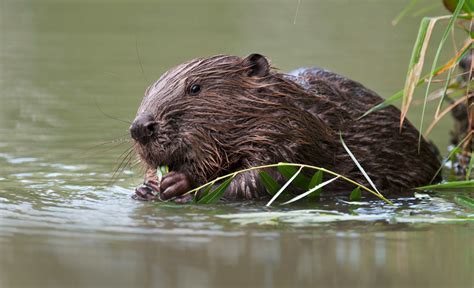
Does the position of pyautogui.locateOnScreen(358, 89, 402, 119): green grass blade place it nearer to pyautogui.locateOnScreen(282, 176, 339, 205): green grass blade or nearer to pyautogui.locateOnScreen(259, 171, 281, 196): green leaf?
pyautogui.locateOnScreen(282, 176, 339, 205): green grass blade

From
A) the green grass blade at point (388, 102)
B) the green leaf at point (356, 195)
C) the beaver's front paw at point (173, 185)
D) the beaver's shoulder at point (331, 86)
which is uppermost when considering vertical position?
the beaver's shoulder at point (331, 86)

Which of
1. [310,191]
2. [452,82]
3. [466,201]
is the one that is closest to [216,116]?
[310,191]

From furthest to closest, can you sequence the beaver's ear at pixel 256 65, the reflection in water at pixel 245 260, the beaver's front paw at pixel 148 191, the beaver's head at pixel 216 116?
the beaver's ear at pixel 256 65 < the beaver's front paw at pixel 148 191 < the beaver's head at pixel 216 116 < the reflection in water at pixel 245 260

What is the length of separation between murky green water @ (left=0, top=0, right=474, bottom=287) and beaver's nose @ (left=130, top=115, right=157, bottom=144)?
285mm

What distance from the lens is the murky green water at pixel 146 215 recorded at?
11.1 feet

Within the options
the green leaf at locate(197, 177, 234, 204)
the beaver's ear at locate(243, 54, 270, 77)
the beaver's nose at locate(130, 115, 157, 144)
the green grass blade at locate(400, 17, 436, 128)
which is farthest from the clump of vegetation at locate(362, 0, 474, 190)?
the beaver's nose at locate(130, 115, 157, 144)

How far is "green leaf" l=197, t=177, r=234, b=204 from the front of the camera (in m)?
4.57

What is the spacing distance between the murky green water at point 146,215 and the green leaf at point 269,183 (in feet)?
0.38

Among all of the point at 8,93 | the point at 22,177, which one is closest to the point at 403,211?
the point at 22,177

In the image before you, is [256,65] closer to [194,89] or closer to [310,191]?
[194,89]

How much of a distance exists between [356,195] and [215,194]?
0.65m

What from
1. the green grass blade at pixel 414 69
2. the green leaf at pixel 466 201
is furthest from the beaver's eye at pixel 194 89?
the green leaf at pixel 466 201

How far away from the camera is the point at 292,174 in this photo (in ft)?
15.4

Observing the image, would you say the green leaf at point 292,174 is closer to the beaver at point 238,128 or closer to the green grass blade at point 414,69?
the beaver at point 238,128
